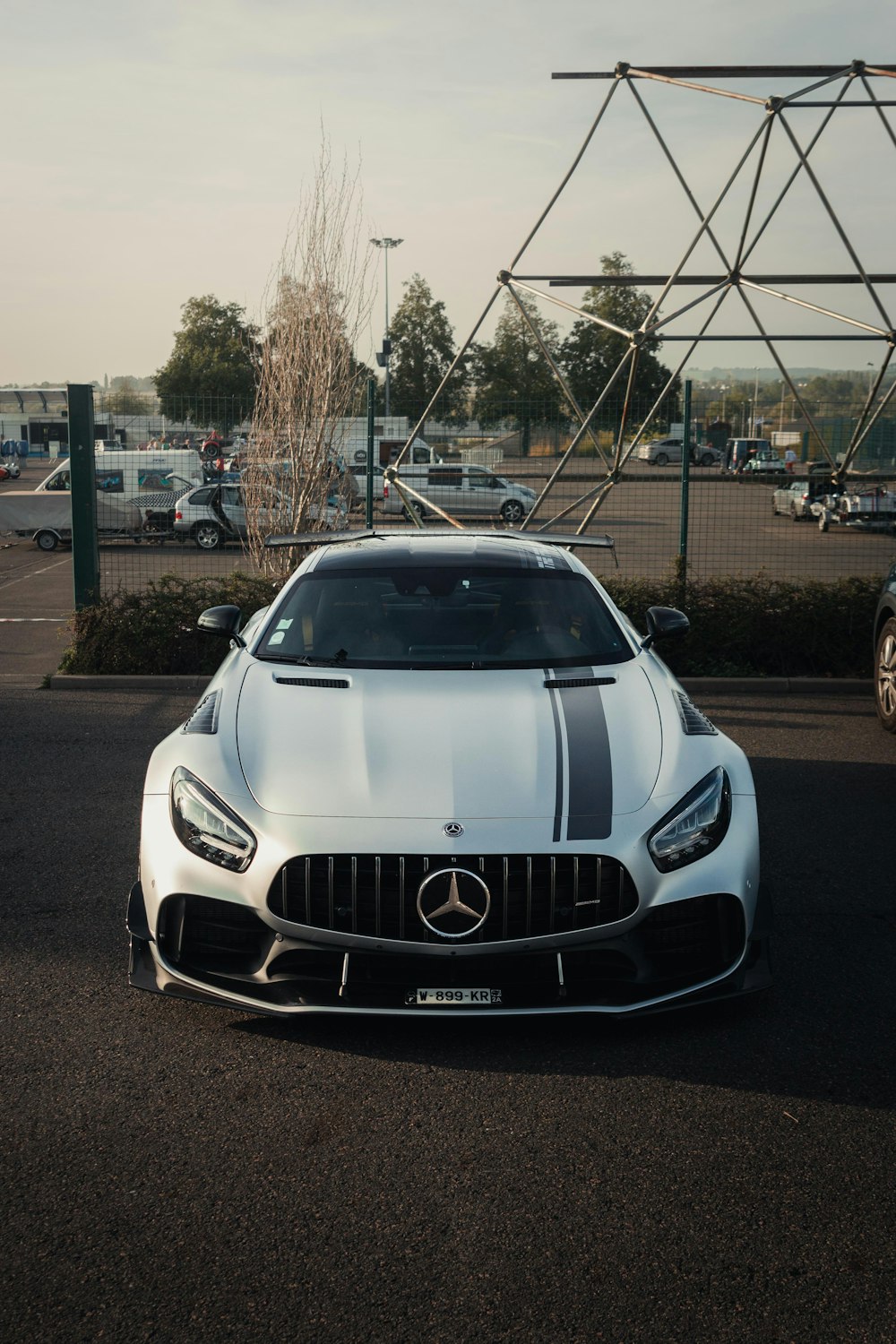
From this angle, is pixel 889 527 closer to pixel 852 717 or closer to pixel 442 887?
A: pixel 852 717

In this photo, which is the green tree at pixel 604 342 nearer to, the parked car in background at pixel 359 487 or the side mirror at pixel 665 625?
the parked car in background at pixel 359 487

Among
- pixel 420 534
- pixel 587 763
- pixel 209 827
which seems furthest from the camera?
pixel 420 534

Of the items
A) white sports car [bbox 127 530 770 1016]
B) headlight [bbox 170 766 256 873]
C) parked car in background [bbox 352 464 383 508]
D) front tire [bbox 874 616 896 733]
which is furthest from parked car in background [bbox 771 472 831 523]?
headlight [bbox 170 766 256 873]

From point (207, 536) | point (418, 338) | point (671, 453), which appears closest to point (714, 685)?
point (671, 453)

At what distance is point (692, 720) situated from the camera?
15.1 ft

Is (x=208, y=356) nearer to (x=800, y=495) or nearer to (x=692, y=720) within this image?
(x=800, y=495)

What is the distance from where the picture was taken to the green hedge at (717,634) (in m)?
10.3

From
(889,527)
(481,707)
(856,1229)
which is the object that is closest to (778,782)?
(481,707)

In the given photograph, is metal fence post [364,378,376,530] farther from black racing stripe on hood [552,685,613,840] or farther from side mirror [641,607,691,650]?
black racing stripe on hood [552,685,613,840]

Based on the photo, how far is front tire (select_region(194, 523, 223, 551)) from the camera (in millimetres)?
19567

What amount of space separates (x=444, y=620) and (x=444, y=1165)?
8.41 feet

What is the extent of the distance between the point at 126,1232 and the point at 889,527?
46.1 ft

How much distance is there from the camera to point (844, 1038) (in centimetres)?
396

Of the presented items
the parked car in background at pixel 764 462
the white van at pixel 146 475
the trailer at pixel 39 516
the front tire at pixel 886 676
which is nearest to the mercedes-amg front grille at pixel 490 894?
the front tire at pixel 886 676
